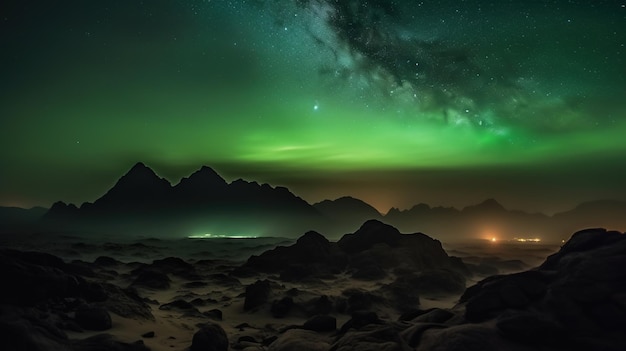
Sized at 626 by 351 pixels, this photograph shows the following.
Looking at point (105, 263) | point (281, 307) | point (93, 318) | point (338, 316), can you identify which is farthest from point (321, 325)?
point (105, 263)

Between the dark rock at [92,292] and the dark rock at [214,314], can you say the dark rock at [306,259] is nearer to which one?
the dark rock at [214,314]

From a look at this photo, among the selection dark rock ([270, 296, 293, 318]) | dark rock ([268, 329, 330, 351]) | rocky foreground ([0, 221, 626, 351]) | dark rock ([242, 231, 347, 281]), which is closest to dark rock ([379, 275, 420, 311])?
rocky foreground ([0, 221, 626, 351])

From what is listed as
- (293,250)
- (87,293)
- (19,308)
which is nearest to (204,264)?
(293,250)

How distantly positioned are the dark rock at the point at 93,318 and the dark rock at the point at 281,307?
9630 millimetres

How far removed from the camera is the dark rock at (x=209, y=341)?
535 inches

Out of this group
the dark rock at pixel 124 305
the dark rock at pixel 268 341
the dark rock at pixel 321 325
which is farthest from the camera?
the dark rock at pixel 124 305

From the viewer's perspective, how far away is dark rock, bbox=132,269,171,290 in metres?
27.7

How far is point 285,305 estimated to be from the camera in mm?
22281

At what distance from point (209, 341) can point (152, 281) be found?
55.7 feet

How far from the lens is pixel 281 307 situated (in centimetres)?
2212

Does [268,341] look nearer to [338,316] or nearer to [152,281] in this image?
[338,316]

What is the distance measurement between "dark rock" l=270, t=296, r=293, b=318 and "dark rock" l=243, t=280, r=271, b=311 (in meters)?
1.09

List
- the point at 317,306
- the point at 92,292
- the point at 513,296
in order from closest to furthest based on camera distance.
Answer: the point at 513,296 → the point at 92,292 → the point at 317,306

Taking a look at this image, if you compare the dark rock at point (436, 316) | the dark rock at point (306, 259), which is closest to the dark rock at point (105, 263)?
the dark rock at point (306, 259)
